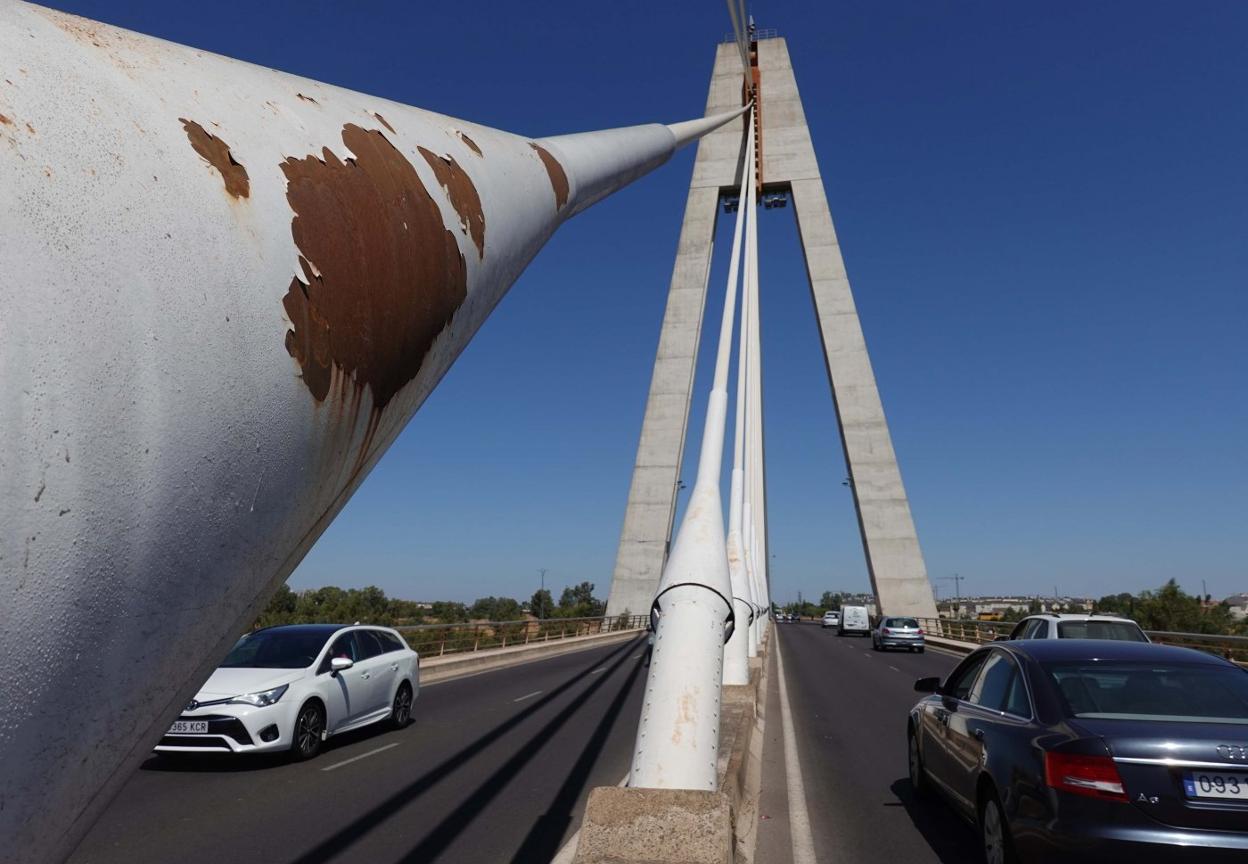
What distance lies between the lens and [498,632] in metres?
27.9

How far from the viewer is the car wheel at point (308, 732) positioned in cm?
952

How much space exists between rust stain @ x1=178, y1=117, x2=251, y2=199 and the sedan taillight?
4.71 meters

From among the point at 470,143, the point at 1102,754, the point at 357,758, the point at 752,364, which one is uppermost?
the point at 752,364

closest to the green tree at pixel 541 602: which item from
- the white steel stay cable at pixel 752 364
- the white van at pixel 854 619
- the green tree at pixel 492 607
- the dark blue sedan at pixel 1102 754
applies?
the green tree at pixel 492 607

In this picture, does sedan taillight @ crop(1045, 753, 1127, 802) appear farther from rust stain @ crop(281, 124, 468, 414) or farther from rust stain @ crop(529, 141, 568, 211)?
rust stain @ crop(281, 124, 468, 414)

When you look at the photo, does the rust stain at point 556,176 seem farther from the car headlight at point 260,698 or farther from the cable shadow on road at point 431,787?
the car headlight at point 260,698

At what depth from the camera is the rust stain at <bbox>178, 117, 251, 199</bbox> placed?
1.07 metres

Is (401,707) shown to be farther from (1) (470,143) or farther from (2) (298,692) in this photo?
(1) (470,143)

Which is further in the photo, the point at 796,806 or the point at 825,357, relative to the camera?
the point at 825,357

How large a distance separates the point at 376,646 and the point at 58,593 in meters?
11.5

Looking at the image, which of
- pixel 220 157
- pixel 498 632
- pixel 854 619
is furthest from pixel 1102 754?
pixel 854 619

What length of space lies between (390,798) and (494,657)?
15.9 metres

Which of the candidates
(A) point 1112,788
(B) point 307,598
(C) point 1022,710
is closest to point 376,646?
(C) point 1022,710

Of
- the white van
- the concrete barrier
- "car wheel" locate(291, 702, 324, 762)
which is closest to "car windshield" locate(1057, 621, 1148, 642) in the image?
"car wheel" locate(291, 702, 324, 762)
